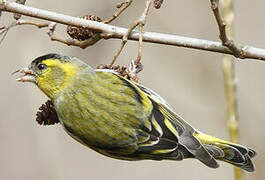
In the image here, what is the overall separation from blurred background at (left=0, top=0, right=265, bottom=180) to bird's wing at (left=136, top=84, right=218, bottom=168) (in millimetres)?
1530

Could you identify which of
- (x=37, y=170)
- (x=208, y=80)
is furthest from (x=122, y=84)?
(x=37, y=170)

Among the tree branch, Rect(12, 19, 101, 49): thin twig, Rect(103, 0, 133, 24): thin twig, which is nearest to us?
the tree branch

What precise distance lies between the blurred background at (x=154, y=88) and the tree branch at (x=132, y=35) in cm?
163

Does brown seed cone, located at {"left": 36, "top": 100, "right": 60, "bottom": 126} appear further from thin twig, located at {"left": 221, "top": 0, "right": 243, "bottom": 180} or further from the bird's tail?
thin twig, located at {"left": 221, "top": 0, "right": 243, "bottom": 180}

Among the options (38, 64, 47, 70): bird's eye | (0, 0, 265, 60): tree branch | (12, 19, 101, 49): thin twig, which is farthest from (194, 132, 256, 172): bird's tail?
(38, 64, 47, 70): bird's eye

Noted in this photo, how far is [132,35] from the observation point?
3295 mm

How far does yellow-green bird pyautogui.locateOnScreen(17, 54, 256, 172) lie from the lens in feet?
11.3

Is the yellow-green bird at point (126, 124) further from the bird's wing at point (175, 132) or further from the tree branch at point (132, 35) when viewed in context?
the tree branch at point (132, 35)

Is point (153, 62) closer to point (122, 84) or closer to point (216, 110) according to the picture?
point (216, 110)

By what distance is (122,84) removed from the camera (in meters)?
3.63

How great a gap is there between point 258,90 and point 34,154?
259cm

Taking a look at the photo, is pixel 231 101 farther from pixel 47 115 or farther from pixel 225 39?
pixel 47 115

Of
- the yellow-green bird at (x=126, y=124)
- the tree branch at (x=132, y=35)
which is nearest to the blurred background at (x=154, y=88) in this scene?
the yellow-green bird at (x=126, y=124)

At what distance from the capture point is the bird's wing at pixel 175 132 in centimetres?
343
